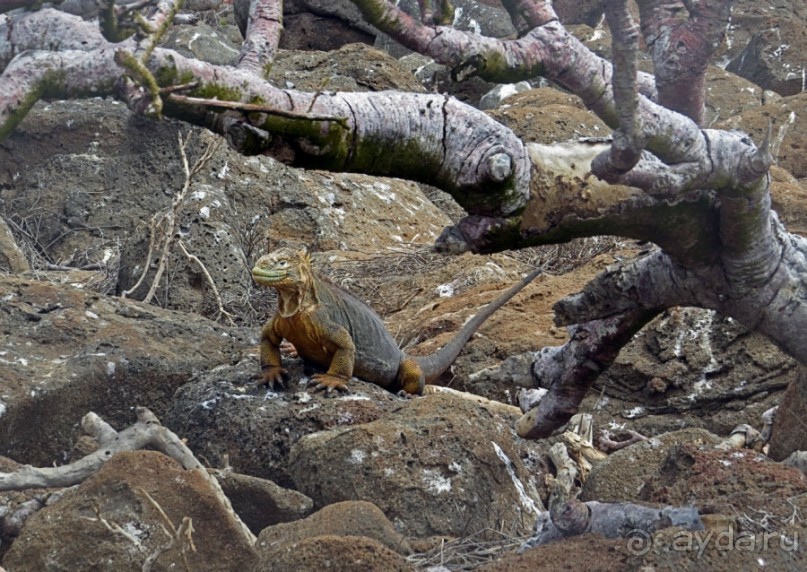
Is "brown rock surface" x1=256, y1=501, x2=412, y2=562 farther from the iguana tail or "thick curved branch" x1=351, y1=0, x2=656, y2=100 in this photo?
the iguana tail

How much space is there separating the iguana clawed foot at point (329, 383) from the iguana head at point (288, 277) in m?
0.50

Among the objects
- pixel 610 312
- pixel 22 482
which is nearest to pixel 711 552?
pixel 610 312

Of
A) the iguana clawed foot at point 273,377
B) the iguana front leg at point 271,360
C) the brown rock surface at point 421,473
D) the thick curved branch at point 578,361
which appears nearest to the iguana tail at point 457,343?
the iguana front leg at point 271,360

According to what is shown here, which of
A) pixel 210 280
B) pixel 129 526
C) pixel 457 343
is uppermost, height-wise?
pixel 129 526

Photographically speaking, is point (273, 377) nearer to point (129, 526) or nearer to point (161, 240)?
point (129, 526)

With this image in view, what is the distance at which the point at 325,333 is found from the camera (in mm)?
6320

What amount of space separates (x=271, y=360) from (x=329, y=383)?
0.37 m

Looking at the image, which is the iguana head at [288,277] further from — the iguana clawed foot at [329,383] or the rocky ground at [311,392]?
the iguana clawed foot at [329,383]

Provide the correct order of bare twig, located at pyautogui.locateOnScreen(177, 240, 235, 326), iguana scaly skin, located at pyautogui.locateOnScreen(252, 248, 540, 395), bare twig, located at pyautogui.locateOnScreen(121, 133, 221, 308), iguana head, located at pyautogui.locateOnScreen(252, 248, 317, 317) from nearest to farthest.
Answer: iguana scaly skin, located at pyautogui.locateOnScreen(252, 248, 540, 395) < iguana head, located at pyautogui.locateOnScreen(252, 248, 317, 317) < bare twig, located at pyautogui.locateOnScreen(121, 133, 221, 308) < bare twig, located at pyautogui.locateOnScreen(177, 240, 235, 326)

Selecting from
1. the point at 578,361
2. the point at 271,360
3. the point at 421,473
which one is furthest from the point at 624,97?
the point at 271,360

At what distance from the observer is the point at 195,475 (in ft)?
13.7

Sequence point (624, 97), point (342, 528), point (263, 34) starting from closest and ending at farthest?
point (624, 97) → point (263, 34) → point (342, 528)

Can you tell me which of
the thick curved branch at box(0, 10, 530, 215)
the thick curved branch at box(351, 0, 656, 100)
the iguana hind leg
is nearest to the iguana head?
the iguana hind leg

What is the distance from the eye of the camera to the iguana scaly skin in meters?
6.12
